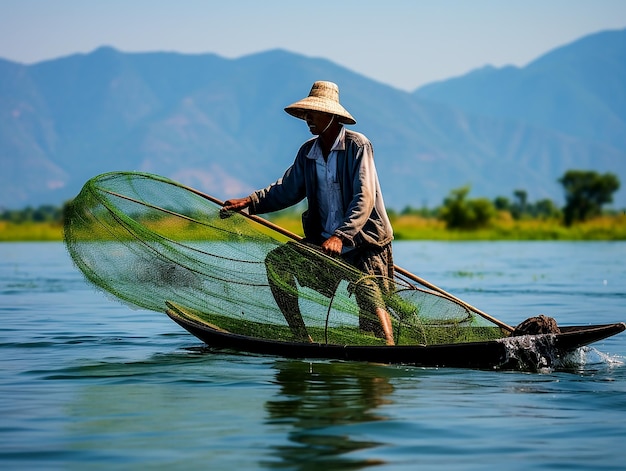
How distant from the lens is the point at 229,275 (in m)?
7.57

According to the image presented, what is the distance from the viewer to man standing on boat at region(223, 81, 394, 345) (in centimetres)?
704

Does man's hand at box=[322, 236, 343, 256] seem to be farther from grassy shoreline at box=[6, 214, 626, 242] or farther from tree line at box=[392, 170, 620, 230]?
tree line at box=[392, 170, 620, 230]

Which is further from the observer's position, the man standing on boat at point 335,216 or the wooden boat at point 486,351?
the man standing on boat at point 335,216

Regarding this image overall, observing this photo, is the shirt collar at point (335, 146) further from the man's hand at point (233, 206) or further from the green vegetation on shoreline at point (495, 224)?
the green vegetation on shoreline at point (495, 224)

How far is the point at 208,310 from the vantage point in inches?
311

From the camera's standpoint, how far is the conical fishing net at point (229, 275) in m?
7.16

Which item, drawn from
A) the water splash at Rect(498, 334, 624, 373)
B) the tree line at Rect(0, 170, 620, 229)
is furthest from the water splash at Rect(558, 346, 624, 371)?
the tree line at Rect(0, 170, 620, 229)

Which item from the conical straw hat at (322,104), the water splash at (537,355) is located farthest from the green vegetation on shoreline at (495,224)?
the water splash at (537,355)

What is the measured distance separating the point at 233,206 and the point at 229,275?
1.54 feet

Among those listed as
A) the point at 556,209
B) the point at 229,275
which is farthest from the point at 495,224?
the point at 229,275

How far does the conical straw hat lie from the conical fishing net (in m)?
0.84

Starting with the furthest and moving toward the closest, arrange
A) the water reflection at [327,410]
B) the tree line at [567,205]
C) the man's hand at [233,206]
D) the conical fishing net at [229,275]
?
the tree line at [567,205] → the man's hand at [233,206] → the conical fishing net at [229,275] → the water reflection at [327,410]

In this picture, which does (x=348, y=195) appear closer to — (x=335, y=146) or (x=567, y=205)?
(x=335, y=146)

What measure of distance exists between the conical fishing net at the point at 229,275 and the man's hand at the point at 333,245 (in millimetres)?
188
